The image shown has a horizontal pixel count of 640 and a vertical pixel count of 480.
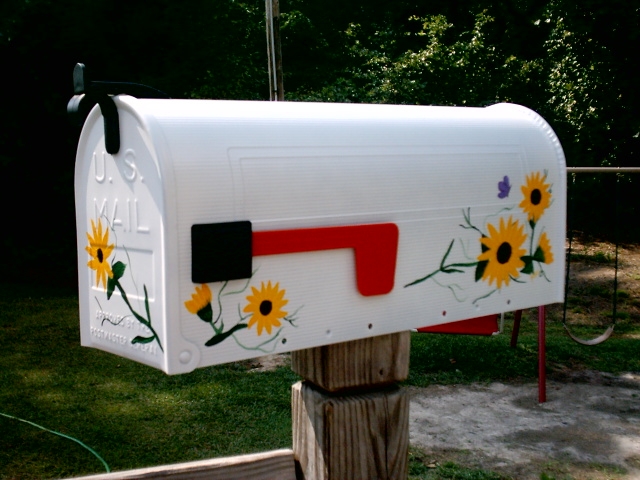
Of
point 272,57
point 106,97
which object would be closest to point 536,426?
point 106,97

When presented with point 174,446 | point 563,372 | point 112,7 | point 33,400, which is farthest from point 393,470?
point 112,7

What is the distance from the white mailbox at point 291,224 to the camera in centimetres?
102

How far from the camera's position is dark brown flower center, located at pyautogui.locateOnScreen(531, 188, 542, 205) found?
138cm

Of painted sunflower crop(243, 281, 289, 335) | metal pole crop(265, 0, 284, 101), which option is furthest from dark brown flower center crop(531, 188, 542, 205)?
metal pole crop(265, 0, 284, 101)

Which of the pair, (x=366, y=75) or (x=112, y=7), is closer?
(x=112, y=7)

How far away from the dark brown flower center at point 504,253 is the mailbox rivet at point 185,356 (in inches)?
24.1

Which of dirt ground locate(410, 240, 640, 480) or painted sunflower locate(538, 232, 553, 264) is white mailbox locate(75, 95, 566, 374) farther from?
dirt ground locate(410, 240, 640, 480)

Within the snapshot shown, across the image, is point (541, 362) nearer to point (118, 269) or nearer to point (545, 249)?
point (545, 249)

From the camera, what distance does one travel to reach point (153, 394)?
15.3 ft

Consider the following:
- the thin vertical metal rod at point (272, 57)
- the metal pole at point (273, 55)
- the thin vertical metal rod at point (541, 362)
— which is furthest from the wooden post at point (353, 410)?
the thin vertical metal rod at point (272, 57)

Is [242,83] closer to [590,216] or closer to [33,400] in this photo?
[590,216]

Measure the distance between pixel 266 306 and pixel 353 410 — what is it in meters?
0.29

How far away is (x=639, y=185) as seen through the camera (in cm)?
1124

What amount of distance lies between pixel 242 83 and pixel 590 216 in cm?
587
